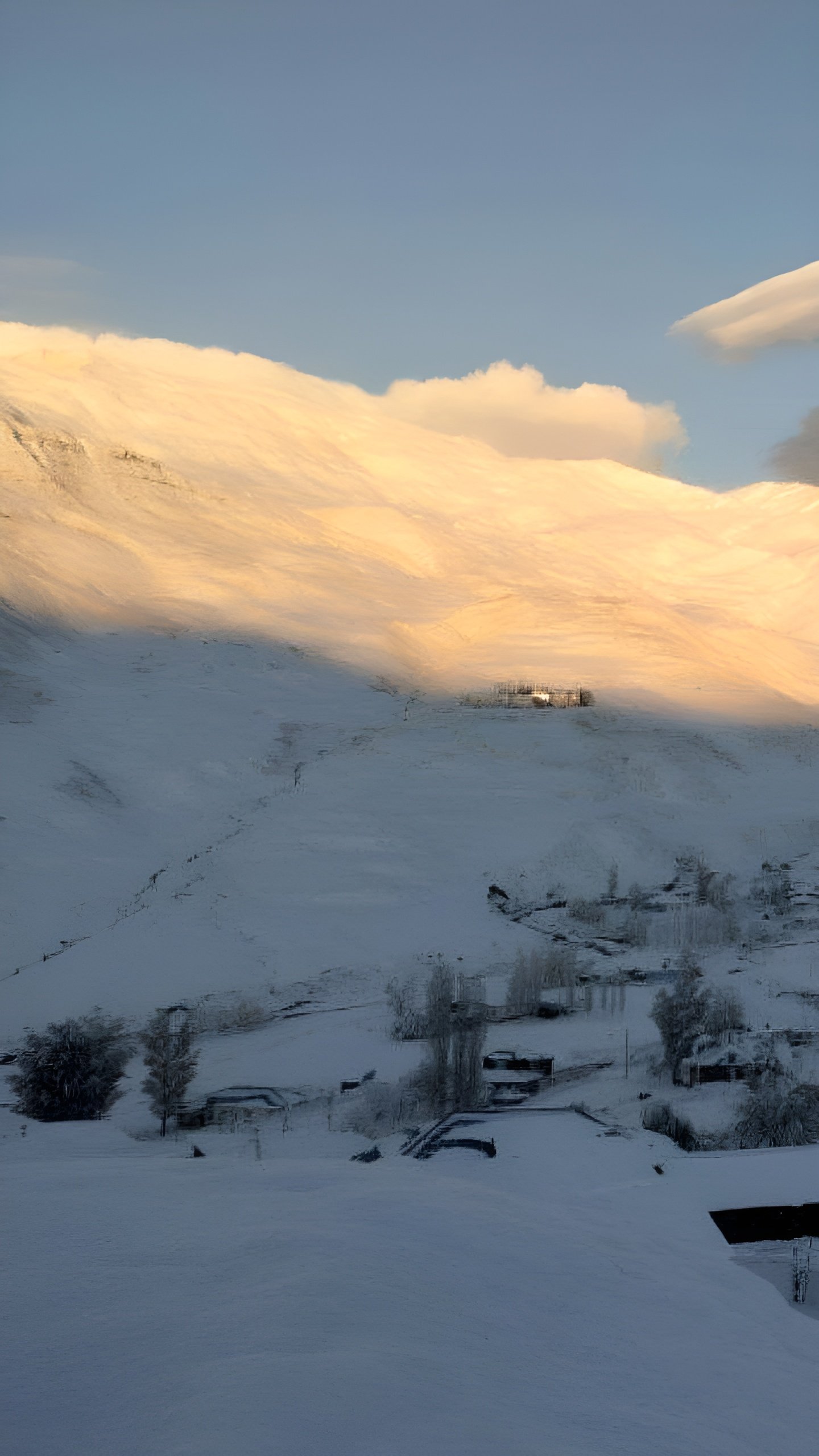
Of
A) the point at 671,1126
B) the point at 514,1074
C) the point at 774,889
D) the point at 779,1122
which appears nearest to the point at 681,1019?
the point at 514,1074

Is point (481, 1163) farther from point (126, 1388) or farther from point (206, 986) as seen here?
point (206, 986)

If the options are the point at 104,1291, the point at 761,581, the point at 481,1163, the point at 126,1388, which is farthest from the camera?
the point at 761,581

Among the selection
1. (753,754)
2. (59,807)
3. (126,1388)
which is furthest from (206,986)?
(753,754)

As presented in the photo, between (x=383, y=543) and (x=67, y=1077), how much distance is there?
6779 centimetres

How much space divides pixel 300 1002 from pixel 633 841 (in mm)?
17545

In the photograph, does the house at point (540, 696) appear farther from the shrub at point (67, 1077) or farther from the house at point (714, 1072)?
the shrub at point (67, 1077)

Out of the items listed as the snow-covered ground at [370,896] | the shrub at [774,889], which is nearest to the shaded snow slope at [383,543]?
the snow-covered ground at [370,896]

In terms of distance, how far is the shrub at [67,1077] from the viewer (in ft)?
75.8

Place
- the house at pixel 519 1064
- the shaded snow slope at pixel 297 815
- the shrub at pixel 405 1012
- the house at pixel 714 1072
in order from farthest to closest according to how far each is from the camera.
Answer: the shaded snow slope at pixel 297 815 → the shrub at pixel 405 1012 → the house at pixel 519 1064 → the house at pixel 714 1072

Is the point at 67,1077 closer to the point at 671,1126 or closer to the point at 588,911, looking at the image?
the point at 671,1126

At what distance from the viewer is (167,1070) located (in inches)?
910

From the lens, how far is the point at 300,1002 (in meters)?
30.5

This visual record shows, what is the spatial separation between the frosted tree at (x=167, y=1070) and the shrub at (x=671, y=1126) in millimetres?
9680

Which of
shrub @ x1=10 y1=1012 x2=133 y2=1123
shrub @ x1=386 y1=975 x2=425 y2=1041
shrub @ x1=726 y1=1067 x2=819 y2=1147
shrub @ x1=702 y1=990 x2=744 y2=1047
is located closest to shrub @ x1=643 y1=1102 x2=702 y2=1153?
shrub @ x1=726 y1=1067 x2=819 y2=1147
